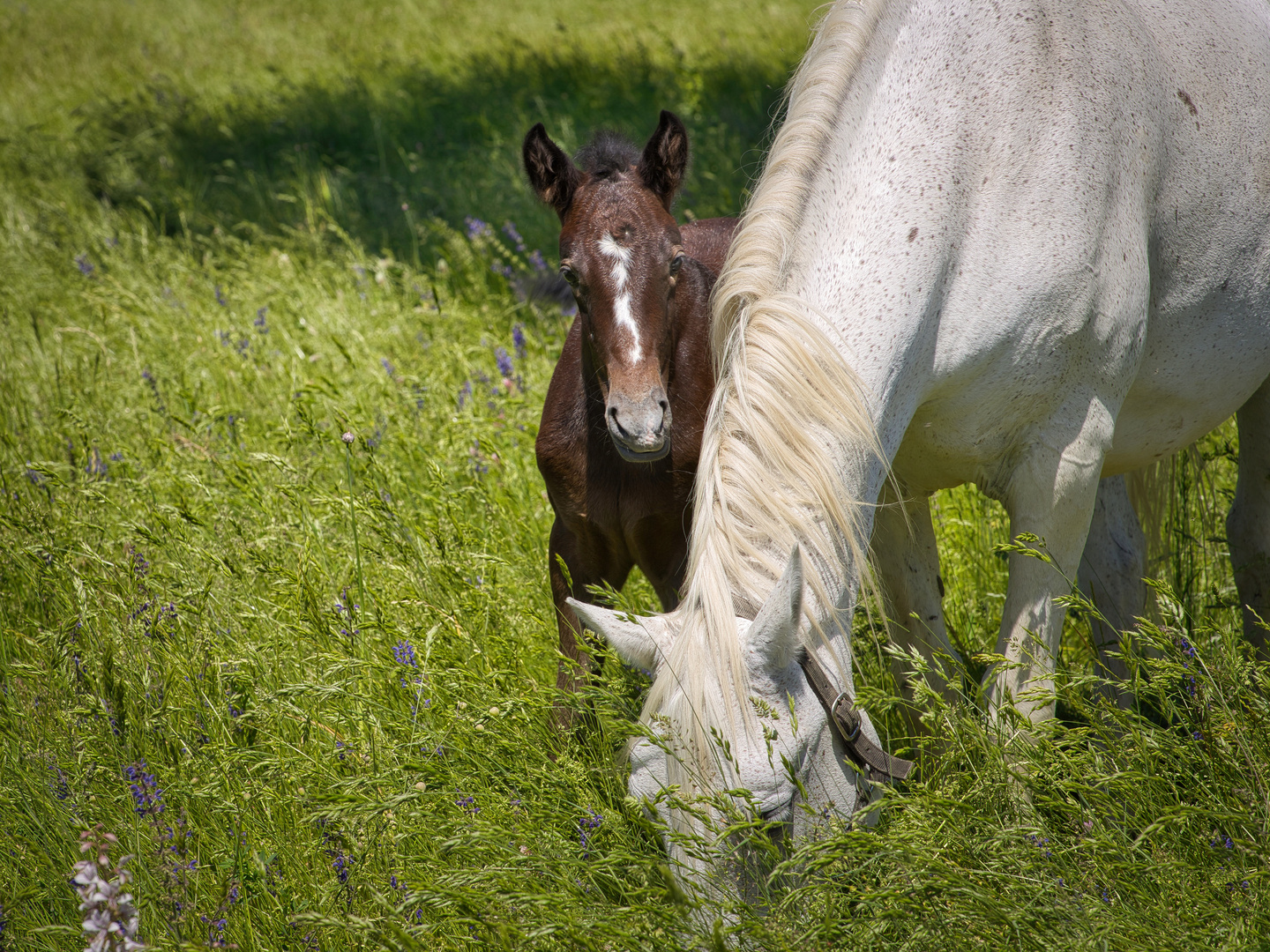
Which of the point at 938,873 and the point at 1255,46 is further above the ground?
the point at 1255,46

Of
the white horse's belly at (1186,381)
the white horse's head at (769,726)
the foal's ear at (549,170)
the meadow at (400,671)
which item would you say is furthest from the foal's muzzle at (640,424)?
the white horse's belly at (1186,381)

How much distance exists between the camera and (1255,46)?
2.66 meters

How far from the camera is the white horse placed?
1703mm

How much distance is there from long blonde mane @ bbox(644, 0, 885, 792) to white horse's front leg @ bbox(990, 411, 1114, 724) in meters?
0.54

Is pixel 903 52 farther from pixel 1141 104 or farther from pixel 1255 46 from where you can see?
pixel 1255 46

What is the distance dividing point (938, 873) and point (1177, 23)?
2333 millimetres

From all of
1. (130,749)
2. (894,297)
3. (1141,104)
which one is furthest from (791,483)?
(130,749)

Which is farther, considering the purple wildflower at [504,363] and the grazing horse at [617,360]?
the purple wildflower at [504,363]

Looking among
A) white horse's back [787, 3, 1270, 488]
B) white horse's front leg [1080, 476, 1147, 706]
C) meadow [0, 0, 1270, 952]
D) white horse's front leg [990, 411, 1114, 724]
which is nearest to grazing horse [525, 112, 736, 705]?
meadow [0, 0, 1270, 952]

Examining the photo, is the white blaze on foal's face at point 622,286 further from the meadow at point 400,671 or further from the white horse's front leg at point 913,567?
the white horse's front leg at point 913,567

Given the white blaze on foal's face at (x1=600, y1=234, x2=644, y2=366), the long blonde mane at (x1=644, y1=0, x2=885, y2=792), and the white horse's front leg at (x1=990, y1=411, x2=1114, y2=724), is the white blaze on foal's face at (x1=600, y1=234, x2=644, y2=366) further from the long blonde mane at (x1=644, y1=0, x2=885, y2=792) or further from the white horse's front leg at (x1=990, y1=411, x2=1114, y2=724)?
the white horse's front leg at (x1=990, y1=411, x2=1114, y2=724)

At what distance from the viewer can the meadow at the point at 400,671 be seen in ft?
5.45

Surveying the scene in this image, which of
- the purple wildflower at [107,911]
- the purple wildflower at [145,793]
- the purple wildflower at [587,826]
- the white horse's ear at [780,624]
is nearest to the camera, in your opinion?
the purple wildflower at [107,911]

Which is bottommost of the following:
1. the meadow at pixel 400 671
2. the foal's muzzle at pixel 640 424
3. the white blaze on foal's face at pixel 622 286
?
the meadow at pixel 400 671
